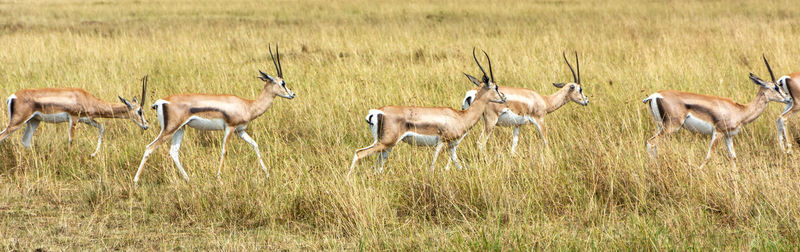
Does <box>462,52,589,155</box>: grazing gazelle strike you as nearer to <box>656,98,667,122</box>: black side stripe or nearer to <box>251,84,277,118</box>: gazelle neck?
<box>656,98,667,122</box>: black side stripe

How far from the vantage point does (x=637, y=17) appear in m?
19.5

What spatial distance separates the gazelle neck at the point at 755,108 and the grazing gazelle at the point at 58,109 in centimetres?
493

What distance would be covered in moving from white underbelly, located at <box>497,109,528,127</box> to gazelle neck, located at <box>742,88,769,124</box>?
5.93 feet

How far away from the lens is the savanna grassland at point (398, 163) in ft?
15.8

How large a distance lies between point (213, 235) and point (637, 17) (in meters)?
16.5

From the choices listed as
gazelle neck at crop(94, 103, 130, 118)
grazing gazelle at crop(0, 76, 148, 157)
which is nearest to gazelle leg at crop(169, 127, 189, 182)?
grazing gazelle at crop(0, 76, 148, 157)

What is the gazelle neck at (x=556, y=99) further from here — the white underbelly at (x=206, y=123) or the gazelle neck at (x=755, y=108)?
the white underbelly at (x=206, y=123)

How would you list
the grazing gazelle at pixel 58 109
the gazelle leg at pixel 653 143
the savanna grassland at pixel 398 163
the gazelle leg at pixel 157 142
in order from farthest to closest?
the grazing gazelle at pixel 58 109 → the gazelle leg at pixel 653 143 → the gazelle leg at pixel 157 142 → the savanna grassland at pixel 398 163

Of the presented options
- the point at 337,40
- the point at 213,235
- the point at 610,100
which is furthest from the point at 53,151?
the point at 337,40

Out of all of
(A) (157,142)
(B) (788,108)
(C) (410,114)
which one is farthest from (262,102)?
(B) (788,108)

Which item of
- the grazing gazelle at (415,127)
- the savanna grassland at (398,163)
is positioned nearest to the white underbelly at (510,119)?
the savanna grassland at (398,163)

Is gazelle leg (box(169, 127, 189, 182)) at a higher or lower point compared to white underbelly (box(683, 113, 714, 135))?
higher

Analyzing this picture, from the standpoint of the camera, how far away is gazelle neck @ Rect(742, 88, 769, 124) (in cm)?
650

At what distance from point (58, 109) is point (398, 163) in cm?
289
